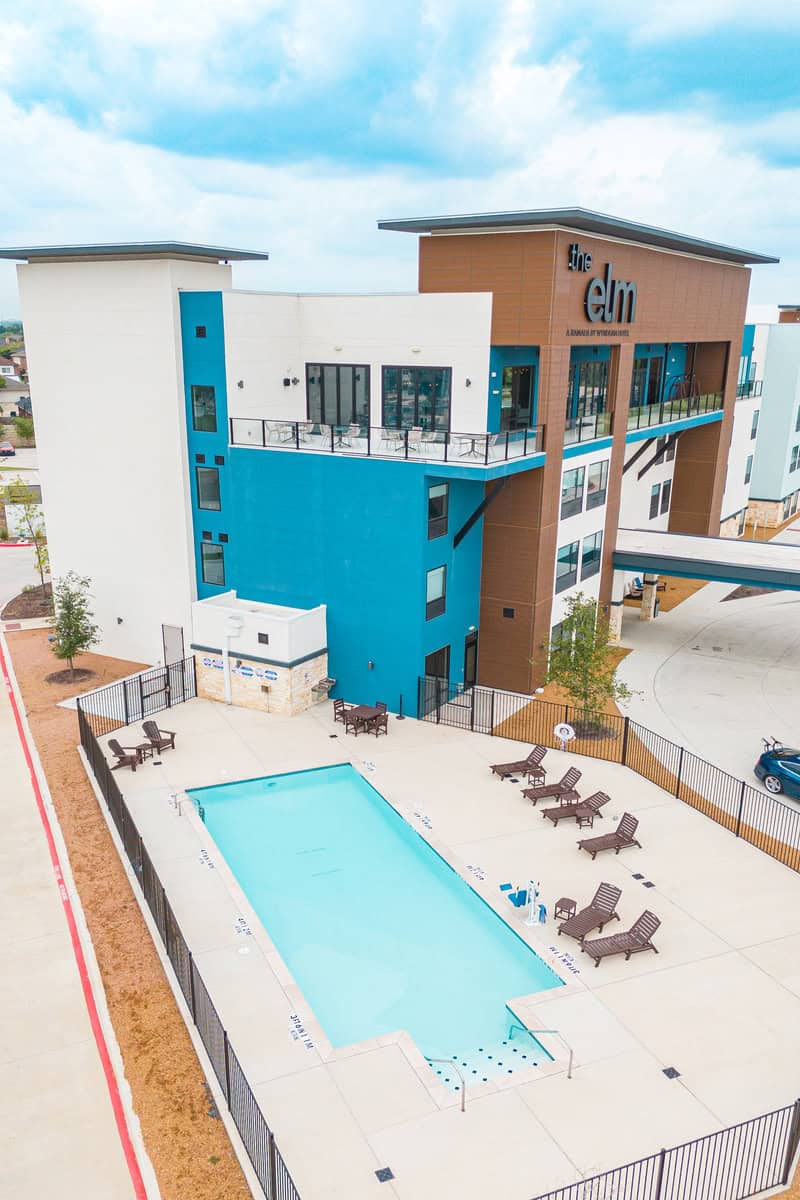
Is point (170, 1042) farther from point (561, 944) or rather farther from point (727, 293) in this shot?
point (727, 293)

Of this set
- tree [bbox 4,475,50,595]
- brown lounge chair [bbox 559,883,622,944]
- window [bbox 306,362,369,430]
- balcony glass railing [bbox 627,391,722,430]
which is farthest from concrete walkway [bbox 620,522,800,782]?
tree [bbox 4,475,50,595]

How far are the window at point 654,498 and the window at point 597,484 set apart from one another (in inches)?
383

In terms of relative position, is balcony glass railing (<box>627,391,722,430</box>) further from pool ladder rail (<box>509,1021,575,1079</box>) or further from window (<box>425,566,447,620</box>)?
pool ladder rail (<box>509,1021,575,1079</box>)

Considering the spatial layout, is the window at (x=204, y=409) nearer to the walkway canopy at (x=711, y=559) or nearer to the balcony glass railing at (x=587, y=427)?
the balcony glass railing at (x=587, y=427)

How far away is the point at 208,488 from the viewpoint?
29656 mm

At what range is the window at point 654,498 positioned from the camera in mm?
41803

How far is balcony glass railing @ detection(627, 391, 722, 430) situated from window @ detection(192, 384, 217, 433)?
50.0ft

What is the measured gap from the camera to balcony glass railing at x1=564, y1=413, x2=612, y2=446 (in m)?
29.5

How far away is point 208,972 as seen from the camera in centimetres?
1591

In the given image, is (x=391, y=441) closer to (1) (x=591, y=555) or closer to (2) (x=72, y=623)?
(1) (x=591, y=555)

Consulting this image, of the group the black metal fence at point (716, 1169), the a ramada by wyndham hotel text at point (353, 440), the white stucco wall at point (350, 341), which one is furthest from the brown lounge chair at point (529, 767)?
the black metal fence at point (716, 1169)

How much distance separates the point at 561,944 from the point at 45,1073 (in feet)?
29.5

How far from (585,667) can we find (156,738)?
40.4 ft

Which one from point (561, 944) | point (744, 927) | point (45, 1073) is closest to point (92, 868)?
point (45, 1073)
